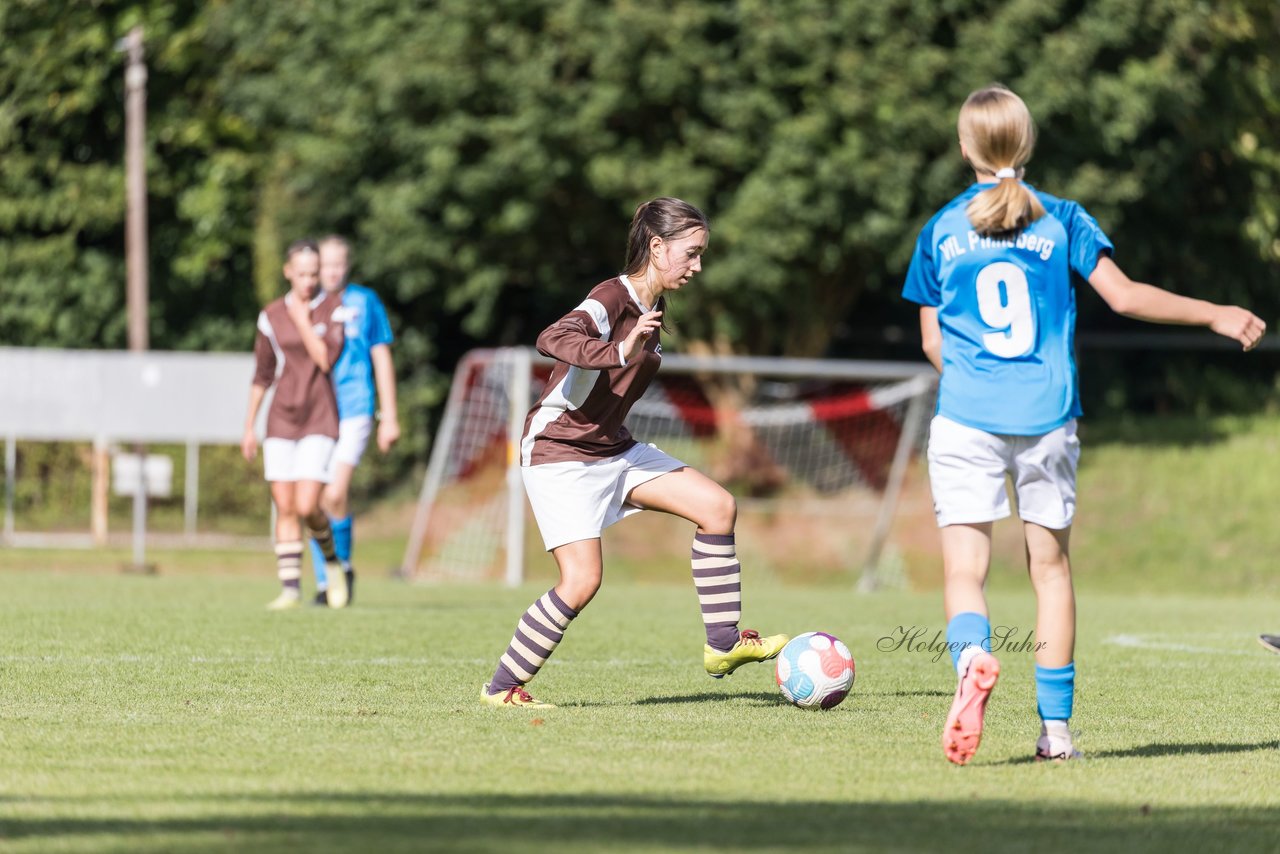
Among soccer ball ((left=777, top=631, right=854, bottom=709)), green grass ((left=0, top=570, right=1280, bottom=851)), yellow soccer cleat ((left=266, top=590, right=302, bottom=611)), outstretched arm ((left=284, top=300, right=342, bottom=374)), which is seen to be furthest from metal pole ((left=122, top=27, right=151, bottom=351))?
soccer ball ((left=777, top=631, right=854, bottom=709))

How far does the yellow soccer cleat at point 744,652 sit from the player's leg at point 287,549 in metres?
4.90

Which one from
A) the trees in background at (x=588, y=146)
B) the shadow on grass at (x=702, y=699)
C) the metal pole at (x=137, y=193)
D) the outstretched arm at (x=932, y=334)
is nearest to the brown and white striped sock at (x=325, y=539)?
the shadow on grass at (x=702, y=699)

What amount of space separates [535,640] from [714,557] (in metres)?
0.74

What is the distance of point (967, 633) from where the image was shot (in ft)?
17.0

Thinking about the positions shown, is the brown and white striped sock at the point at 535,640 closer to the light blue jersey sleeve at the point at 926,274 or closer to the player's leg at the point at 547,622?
the player's leg at the point at 547,622

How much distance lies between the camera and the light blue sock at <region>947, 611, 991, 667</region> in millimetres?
5168

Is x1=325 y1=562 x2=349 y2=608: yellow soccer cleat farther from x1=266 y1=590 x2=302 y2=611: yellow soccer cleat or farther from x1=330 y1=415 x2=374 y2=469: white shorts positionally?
x1=330 y1=415 x2=374 y2=469: white shorts

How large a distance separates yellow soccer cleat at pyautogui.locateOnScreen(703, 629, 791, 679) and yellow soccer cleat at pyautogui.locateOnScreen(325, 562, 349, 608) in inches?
213

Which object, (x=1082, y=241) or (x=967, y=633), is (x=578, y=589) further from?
(x=1082, y=241)

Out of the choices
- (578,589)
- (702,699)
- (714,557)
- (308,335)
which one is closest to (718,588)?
(714,557)

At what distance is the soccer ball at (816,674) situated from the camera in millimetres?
6402

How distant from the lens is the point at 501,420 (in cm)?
1897

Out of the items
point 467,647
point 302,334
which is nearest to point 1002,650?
point 467,647

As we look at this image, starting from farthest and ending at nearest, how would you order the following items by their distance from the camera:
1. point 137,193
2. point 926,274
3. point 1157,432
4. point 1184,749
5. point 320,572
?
point 1157,432, point 137,193, point 320,572, point 1184,749, point 926,274
